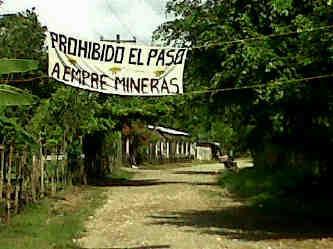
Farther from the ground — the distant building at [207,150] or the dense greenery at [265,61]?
the distant building at [207,150]

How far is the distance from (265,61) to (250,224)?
18.1 feet

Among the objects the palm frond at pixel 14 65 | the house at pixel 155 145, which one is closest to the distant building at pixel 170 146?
the house at pixel 155 145

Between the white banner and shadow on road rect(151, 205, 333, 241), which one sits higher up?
the white banner

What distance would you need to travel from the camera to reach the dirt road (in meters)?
15.6

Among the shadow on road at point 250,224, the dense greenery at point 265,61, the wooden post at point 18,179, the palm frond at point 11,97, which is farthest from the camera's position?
the wooden post at point 18,179

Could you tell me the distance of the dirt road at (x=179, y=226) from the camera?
15.6 m

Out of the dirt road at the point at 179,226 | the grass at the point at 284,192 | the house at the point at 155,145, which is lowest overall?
the dirt road at the point at 179,226

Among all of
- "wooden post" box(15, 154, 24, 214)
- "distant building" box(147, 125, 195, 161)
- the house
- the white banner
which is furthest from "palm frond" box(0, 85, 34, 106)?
"distant building" box(147, 125, 195, 161)

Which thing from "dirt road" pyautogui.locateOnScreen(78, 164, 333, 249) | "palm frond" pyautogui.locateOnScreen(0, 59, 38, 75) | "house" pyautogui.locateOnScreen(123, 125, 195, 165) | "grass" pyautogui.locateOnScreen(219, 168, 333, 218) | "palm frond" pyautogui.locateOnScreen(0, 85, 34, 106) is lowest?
"dirt road" pyautogui.locateOnScreen(78, 164, 333, 249)

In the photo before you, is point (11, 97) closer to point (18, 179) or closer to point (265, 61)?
point (265, 61)

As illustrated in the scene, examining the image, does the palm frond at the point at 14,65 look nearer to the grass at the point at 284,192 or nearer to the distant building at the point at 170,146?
the grass at the point at 284,192

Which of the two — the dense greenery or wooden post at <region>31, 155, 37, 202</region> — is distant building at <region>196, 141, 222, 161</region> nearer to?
wooden post at <region>31, 155, 37, 202</region>

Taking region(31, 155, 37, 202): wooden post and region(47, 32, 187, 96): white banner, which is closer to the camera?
region(47, 32, 187, 96): white banner

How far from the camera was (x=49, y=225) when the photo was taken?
58.6 ft
